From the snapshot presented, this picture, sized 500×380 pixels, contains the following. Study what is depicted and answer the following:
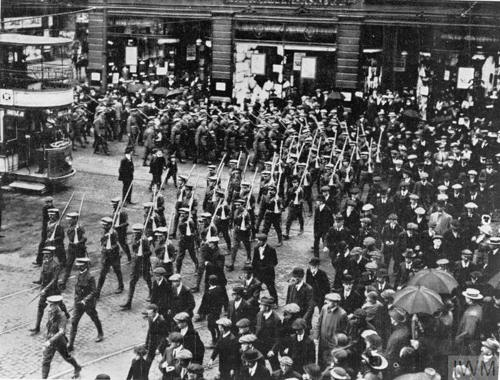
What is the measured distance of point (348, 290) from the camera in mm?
12367

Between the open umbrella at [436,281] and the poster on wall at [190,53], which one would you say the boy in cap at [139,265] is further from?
the poster on wall at [190,53]

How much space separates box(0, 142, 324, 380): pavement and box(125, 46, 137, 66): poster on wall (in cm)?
1050

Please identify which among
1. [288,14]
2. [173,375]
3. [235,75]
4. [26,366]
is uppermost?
[288,14]

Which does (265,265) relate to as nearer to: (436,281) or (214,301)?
(214,301)

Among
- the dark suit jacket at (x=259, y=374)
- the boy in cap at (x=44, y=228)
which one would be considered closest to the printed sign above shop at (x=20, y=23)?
the boy in cap at (x=44, y=228)

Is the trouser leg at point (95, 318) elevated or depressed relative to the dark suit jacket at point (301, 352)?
depressed

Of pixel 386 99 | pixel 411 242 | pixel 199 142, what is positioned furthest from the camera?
pixel 386 99

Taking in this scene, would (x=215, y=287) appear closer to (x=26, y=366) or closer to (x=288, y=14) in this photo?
(x=26, y=366)

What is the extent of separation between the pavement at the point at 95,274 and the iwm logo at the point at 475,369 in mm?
4319

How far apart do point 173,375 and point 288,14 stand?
24.5m

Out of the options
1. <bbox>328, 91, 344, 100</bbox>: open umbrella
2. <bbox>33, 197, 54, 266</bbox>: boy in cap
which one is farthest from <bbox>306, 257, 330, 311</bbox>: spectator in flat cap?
<bbox>328, 91, 344, 100</bbox>: open umbrella

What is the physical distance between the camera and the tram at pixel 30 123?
71.8 ft

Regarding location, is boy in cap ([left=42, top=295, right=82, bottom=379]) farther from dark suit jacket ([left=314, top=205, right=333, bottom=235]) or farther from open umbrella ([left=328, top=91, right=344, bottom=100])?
open umbrella ([left=328, top=91, right=344, bottom=100])

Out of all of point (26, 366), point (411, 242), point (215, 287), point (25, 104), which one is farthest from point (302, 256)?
point (25, 104)
